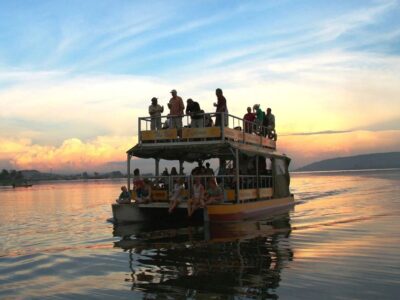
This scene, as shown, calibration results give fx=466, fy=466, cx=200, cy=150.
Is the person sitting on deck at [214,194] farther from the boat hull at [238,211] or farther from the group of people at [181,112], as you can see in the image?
the group of people at [181,112]

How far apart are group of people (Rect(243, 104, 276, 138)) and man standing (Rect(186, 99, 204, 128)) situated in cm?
339

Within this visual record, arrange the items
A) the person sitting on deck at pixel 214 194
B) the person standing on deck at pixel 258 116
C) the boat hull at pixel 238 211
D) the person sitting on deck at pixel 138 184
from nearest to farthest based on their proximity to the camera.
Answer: the boat hull at pixel 238 211
the person sitting on deck at pixel 214 194
the person sitting on deck at pixel 138 184
the person standing on deck at pixel 258 116

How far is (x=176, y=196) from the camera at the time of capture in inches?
752

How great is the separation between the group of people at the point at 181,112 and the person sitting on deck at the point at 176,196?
2544 millimetres

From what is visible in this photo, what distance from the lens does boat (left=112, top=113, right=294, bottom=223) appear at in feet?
62.2

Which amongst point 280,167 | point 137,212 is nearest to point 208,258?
point 137,212

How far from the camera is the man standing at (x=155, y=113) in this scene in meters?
20.6

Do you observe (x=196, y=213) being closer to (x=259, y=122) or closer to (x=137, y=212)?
(x=137, y=212)

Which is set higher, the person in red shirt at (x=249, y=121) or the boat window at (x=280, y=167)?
the person in red shirt at (x=249, y=121)

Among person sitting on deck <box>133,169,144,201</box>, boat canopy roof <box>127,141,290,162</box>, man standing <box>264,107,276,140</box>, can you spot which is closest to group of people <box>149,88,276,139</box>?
boat canopy roof <box>127,141,290,162</box>

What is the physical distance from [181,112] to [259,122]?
5.71 meters

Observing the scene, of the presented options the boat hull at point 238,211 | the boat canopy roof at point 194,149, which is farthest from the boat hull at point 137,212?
the boat canopy roof at point 194,149

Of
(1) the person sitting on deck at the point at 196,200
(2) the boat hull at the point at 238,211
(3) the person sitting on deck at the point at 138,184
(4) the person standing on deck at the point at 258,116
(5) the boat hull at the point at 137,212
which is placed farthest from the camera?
Result: (4) the person standing on deck at the point at 258,116

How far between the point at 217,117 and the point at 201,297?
1194cm
